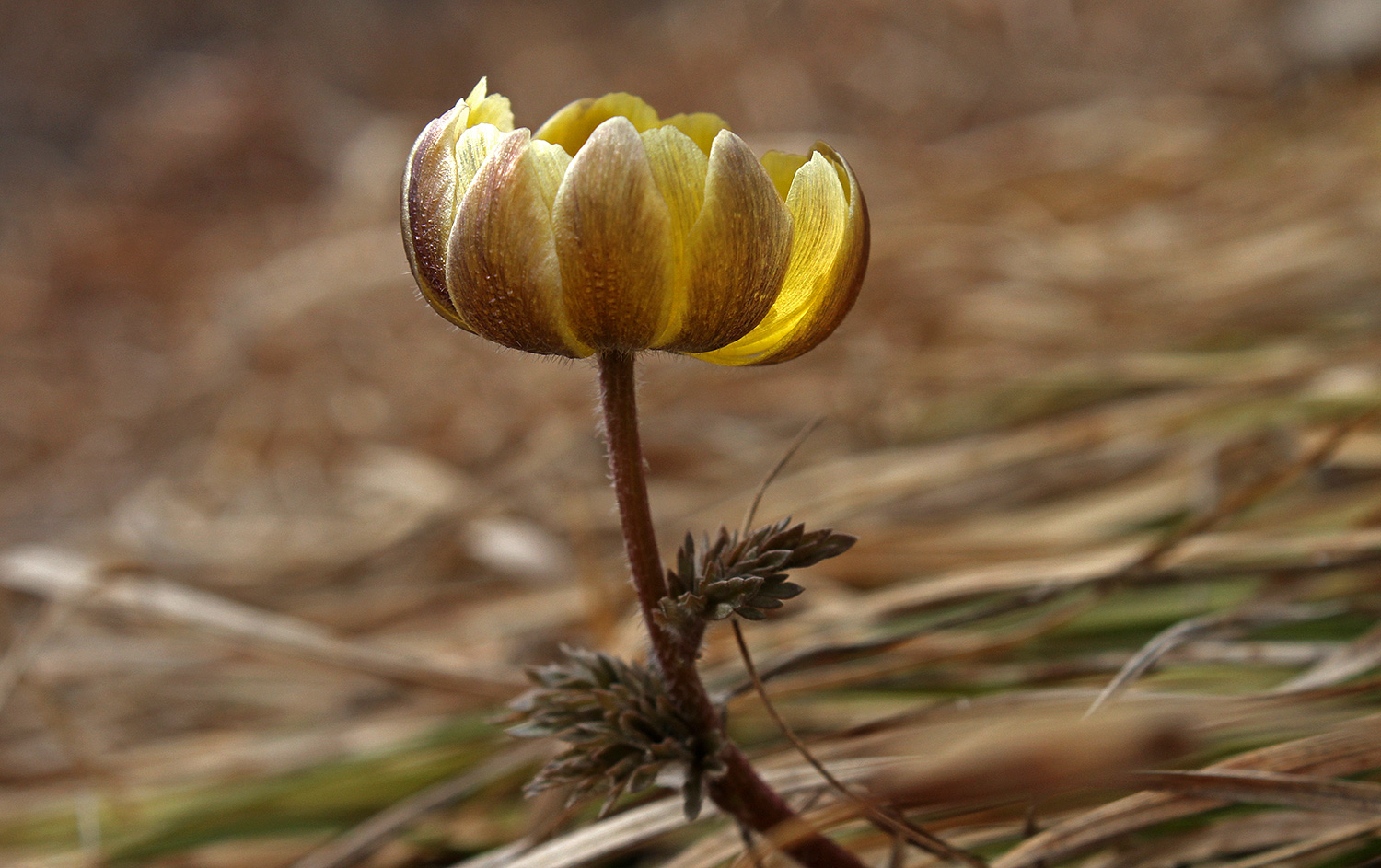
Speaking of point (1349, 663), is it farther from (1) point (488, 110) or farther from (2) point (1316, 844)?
(1) point (488, 110)

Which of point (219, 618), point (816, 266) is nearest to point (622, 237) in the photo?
point (816, 266)

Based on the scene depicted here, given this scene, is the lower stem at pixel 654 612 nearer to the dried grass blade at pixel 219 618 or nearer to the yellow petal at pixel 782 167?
the yellow petal at pixel 782 167

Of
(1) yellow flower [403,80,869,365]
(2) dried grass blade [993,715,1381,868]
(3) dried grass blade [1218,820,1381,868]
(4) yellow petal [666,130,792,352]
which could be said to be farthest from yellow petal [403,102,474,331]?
(3) dried grass blade [1218,820,1381,868]

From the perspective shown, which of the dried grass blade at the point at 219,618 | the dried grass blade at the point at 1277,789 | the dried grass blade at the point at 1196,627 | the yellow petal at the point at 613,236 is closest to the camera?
the yellow petal at the point at 613,236

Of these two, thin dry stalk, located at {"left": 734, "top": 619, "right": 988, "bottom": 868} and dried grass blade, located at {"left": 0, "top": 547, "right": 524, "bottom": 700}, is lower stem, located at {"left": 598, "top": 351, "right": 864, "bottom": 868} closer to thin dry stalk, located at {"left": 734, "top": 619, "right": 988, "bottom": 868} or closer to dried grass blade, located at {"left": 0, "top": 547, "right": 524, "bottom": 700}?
thin dry stalk, located at {"left": 734, "top": 619, "right": 988, "bottom": 868}

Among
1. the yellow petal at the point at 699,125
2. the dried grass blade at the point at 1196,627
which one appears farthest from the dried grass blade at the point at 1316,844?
the yellow petal at the point at 699,125

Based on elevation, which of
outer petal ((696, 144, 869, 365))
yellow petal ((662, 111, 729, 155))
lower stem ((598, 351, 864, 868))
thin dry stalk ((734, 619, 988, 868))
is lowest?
thin dry stalk ((734, 619, 988, 868))

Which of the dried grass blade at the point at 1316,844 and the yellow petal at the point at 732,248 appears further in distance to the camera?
the dried grass blade at the point at 1316,844
